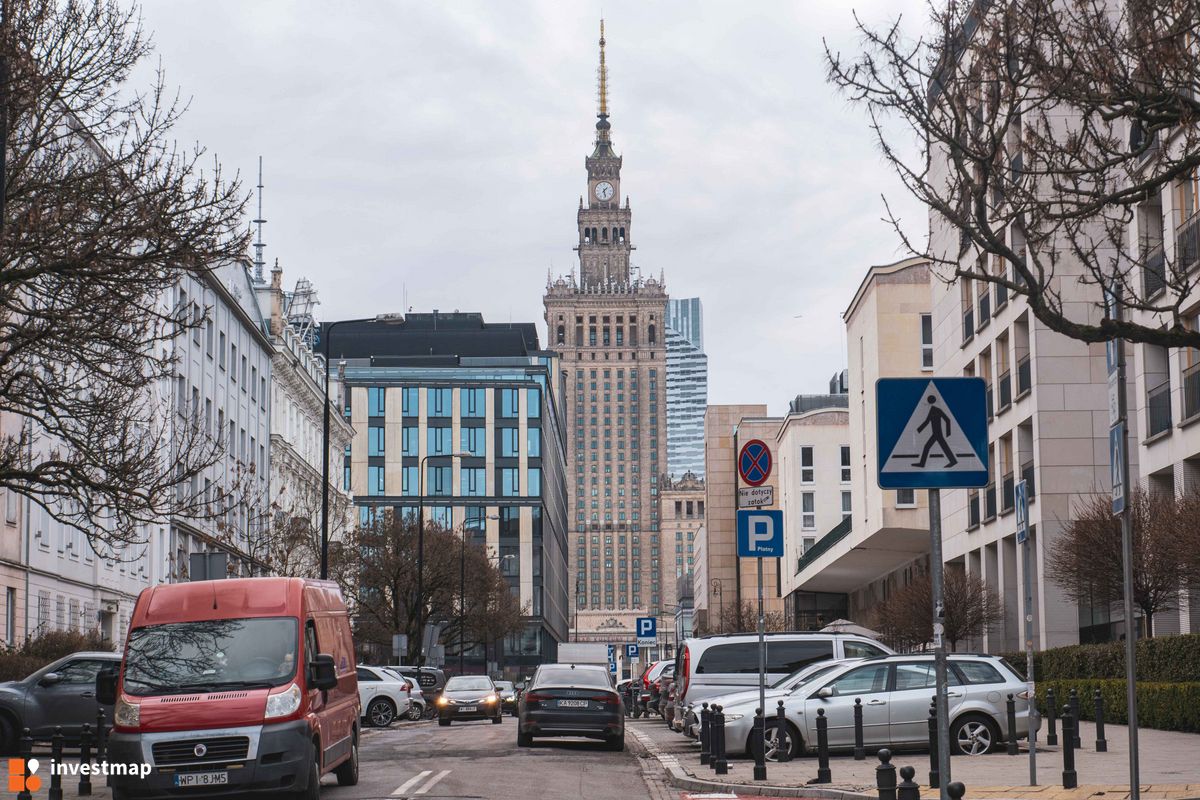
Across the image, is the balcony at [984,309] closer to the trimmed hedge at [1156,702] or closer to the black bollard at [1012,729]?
the trimmed hedge at [1156,702]

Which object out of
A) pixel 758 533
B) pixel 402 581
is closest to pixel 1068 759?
pixel 758 533

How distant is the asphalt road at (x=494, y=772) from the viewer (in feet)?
58.0

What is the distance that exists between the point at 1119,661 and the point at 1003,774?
1532 centimetres

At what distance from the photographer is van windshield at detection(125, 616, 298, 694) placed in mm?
15820

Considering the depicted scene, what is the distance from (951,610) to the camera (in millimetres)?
45812

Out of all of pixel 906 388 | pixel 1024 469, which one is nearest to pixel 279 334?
pixel 1024 469

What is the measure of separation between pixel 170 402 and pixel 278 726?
4175 centimetres

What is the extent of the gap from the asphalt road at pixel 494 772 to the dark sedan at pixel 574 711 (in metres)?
0.34

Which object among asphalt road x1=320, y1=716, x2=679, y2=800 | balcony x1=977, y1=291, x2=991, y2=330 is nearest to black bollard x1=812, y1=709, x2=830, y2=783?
asphalt road x1=320, y1=716, x2=679, y2=800

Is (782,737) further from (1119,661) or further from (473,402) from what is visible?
(473,402)

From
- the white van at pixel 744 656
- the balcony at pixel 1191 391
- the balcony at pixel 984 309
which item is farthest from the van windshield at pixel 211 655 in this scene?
the balcony at pixel 984 309

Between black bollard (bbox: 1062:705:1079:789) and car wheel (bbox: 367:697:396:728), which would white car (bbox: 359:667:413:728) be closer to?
car wheel (bbox: 367:697:396:728)

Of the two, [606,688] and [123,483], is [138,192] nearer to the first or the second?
[123,483]

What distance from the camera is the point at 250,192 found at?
2186 centimetres
